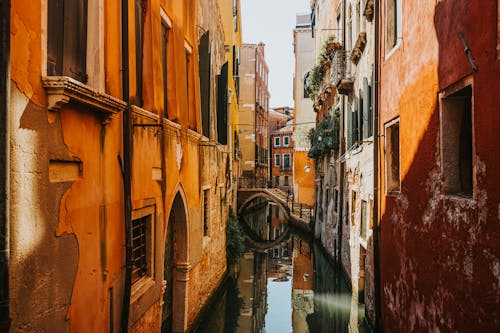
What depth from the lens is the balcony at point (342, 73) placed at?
45.2ft

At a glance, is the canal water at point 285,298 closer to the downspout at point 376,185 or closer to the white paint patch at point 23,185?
the downspout at point 376,185

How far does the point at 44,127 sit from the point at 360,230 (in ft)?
31.7

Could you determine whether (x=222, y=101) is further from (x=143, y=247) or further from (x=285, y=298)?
(x=143, y=247)

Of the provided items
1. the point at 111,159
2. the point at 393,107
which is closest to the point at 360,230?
the point at 393,107

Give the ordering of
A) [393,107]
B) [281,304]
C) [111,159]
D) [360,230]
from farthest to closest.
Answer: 1. [281,304]
2. [360,230]
3. [393,107]
4. [111,159]

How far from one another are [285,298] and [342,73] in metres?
7.49

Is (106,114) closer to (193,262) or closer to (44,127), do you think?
(44,127)

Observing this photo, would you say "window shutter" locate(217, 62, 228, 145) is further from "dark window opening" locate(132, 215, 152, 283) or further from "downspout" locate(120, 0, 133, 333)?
"downspout" locate(120, 0, 133, 333)

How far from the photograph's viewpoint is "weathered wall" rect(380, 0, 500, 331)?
427 cm

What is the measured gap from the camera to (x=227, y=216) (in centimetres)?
1569

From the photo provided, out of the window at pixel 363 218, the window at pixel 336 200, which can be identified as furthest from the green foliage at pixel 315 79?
the window at pixel 363 218

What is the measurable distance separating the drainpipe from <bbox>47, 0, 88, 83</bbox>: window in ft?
3.48

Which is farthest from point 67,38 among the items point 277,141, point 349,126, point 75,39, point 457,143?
point 277,141

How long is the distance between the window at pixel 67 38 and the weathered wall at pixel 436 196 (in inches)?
164
